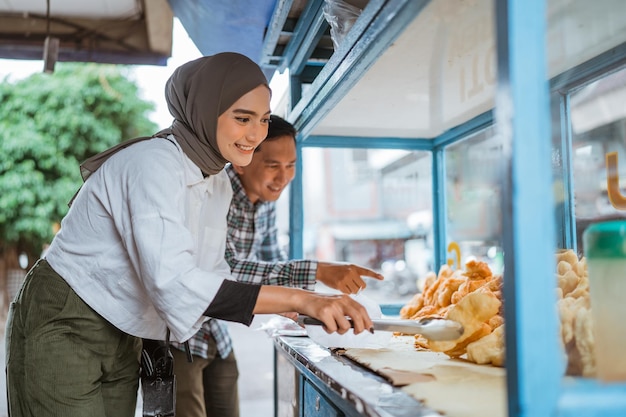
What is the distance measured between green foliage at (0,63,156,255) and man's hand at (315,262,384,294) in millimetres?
8616

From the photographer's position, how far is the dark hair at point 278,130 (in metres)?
2.61

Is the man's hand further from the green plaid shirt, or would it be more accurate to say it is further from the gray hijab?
the gray hijab

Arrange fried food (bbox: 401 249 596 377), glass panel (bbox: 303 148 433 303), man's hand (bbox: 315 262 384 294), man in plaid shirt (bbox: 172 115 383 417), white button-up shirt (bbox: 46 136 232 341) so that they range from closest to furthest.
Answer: fried food (bbox: 401 249 596 377), white button-up shirt (bbox: 46 136 232 341), man's hand (bbox: 315 262 384 294), man in plaid shirt (bbox: 172 115 383 417), glass panel (bbox: 303 148 433 303)

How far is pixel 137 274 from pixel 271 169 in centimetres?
109

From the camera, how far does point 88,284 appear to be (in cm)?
172

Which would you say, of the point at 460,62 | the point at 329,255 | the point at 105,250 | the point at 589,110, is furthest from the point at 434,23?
the point at 329,255

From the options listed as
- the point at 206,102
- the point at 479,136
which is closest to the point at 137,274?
the point at 206,102

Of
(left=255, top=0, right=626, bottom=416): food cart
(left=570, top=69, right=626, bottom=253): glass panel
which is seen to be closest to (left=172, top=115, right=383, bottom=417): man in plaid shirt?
(left=255, top=0, right=626, bottom=416): food cart

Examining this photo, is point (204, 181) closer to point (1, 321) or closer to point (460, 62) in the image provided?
point (460, 62)

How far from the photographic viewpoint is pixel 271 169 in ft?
8.71

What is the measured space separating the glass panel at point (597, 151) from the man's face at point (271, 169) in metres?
1.26

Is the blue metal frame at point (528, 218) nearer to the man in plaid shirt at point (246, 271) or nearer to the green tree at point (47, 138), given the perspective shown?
the man in plaid shirt at point (246, 271)

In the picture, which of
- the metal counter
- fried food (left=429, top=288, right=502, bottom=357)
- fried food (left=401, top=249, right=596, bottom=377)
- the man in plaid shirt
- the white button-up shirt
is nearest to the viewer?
the metal counter

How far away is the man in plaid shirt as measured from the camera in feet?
8.17
